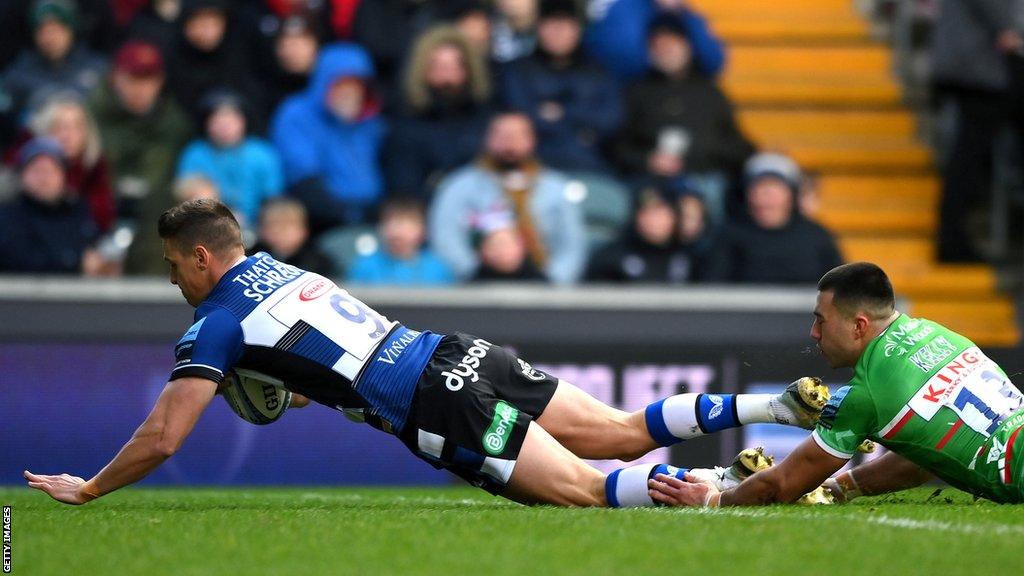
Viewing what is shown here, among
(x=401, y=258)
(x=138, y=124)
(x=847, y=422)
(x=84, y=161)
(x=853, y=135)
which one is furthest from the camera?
(x=853, y=135)

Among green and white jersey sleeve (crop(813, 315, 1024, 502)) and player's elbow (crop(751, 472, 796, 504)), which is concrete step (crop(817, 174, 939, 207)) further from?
player's elbow (crop(751, 472, 796, 504))

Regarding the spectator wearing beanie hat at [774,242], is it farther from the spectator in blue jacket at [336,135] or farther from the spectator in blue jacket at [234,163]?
the spectator in blue jacket at [234,163]

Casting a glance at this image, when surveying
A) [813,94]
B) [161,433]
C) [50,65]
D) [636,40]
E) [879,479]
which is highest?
[636,40]

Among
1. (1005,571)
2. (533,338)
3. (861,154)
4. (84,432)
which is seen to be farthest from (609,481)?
(861,154)

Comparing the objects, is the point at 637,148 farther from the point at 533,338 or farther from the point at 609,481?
the point at 609,481

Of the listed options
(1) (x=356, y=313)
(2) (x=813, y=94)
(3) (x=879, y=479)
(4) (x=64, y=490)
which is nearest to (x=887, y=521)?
(3) (x=879, y=479)

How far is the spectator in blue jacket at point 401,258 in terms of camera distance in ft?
42.0

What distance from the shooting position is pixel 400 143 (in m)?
13.9

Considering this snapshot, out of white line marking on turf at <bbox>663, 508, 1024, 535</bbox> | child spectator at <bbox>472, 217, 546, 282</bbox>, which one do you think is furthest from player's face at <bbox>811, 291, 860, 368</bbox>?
child spectator at <bbox>472, 217, 546, 282</bbox>

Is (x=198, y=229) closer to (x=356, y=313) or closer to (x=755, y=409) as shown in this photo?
(x=356, y=313)

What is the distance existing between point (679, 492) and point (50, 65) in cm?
895

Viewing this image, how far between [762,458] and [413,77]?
717 centimetres

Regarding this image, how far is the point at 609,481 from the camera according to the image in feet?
24.4

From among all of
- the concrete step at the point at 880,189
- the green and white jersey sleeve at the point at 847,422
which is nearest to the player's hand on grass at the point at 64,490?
the green and white jersey sleeve at the point at 847,422
